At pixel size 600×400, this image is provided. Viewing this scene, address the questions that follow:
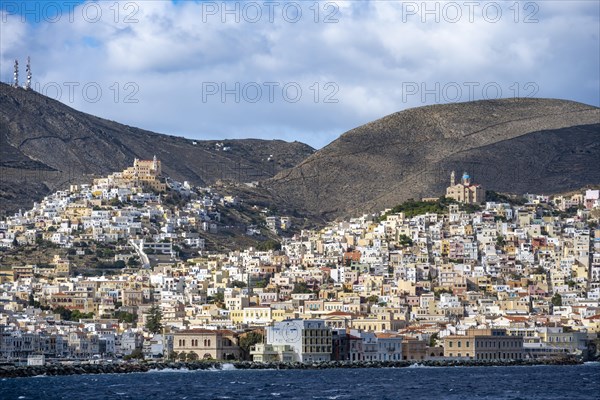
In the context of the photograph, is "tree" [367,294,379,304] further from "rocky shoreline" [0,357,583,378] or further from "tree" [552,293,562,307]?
"rocky shoreline" [0,357,583,378]

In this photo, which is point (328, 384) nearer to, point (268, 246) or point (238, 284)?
point (238, 284)

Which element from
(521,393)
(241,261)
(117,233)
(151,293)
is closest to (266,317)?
(151,293)

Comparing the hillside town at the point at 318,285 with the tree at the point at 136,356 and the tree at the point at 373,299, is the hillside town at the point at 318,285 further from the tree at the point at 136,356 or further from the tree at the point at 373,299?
the tree at the point at 136,356

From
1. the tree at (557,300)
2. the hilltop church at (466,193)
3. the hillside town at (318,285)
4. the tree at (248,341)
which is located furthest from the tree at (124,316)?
the hilltop church at (466,193)

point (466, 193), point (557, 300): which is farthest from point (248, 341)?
point (466, 193)

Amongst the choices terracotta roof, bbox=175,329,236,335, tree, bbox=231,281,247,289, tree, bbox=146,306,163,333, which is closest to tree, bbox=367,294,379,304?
tree, bbox=231,281,247,289

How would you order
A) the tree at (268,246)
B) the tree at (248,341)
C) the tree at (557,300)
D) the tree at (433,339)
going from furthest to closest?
the tree at (268,246) → the tree at (557,300) → the tree at (433,339) → the tree at (248,341)
